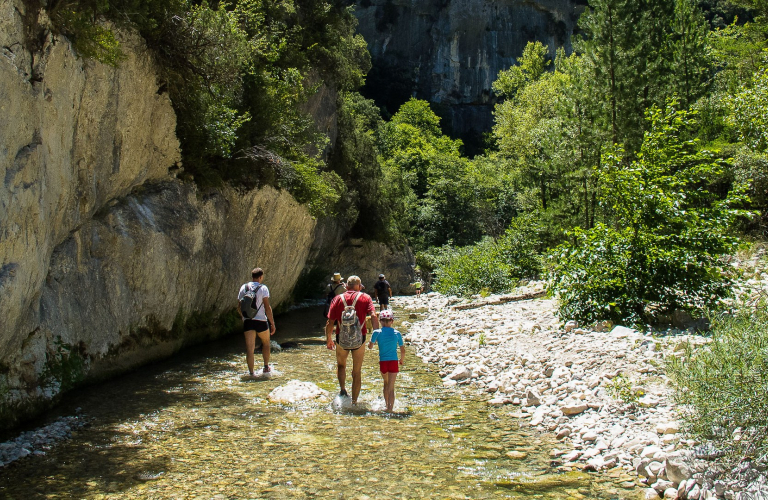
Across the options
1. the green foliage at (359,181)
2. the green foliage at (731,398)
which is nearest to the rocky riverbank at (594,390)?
the green foliage at (731,398)

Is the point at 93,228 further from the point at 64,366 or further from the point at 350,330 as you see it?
the point at 350,330

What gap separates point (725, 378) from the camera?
507 centimetres

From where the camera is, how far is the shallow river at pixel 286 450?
5.01 meters

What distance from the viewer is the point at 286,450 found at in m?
5.98

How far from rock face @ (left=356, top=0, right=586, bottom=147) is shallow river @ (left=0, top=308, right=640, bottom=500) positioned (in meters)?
61.5

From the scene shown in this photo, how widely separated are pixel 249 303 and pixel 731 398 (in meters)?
7.11

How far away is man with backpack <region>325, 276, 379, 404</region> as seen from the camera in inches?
300

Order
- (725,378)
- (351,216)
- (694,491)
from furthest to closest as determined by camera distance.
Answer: (351,216), (725,378), (694,491)

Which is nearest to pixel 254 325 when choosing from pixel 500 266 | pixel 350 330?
pixel 350 330

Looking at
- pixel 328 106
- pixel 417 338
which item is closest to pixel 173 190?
pixel 417 338

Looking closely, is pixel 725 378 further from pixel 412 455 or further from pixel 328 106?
pixel 328 106

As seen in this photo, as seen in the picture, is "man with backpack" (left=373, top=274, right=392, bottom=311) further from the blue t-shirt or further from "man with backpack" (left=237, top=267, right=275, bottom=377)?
the blue t-shirt

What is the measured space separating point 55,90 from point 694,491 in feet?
27.2

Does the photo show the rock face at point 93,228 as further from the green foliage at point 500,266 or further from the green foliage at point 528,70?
the green foliage at point 528,70
